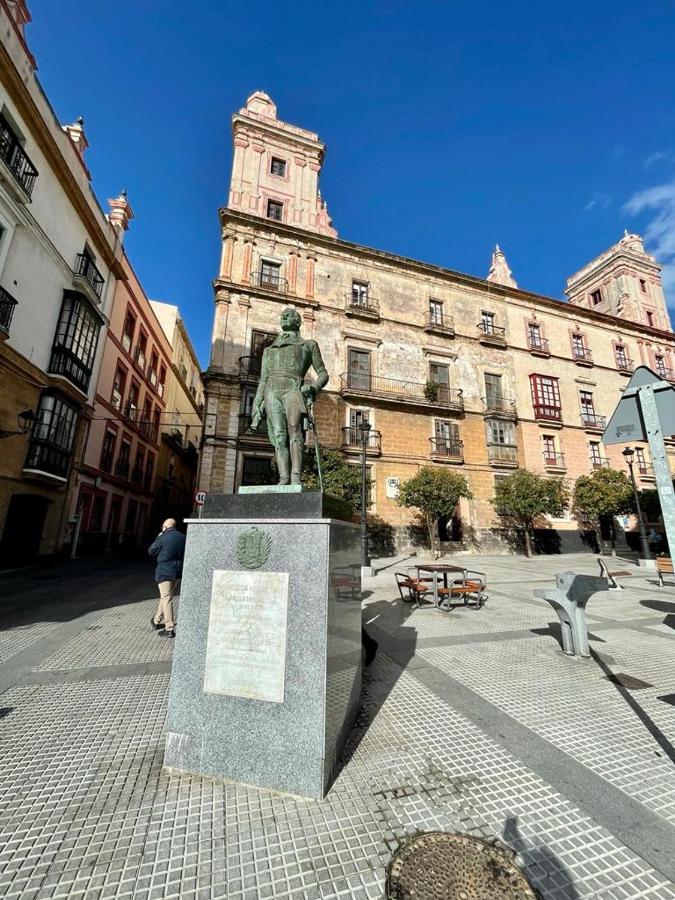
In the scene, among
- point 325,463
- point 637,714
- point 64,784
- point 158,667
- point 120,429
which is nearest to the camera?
point 64,784

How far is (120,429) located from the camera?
1927 centimetres

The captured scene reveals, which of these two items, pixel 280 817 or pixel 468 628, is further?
pixel 468 628

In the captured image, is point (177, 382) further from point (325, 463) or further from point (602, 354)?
point (602, 354)

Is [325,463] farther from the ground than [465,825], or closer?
farther from the ground

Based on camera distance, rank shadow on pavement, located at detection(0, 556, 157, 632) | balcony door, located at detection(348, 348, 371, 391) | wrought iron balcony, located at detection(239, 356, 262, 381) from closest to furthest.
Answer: shadow on pavement, located at detection(0, 556, 157, 632) < wrought iron balcony, located at detection(239, 356, 262, 381) < balcony door, located at detection(348, 348, 371, 391)

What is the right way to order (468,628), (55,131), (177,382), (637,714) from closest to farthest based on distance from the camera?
(637,714) < (468,628) < (55,131) < (177,382)

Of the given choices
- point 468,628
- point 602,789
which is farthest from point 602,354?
point 602,789

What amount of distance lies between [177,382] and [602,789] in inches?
1251

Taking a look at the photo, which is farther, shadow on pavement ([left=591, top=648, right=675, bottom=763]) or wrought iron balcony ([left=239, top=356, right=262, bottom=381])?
wrought iron balcony ([left=239, top=356, right=262, bottom=381])

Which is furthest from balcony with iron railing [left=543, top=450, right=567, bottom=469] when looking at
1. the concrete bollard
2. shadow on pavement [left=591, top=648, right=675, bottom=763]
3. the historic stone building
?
shadow on pavement [left=591, top=648, right=675, bottom=763]

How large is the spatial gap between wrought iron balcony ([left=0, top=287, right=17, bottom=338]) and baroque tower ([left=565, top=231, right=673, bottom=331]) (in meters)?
38.2

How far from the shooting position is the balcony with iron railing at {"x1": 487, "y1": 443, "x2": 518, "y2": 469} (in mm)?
21344

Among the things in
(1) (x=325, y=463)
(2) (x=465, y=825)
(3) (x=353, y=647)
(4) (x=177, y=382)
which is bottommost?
(2) (x=465, y=825)

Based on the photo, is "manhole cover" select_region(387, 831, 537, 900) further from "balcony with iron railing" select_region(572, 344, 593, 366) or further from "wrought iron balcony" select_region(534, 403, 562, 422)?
"balcony with iron railing" select_region(572, 344, 593, 366)
